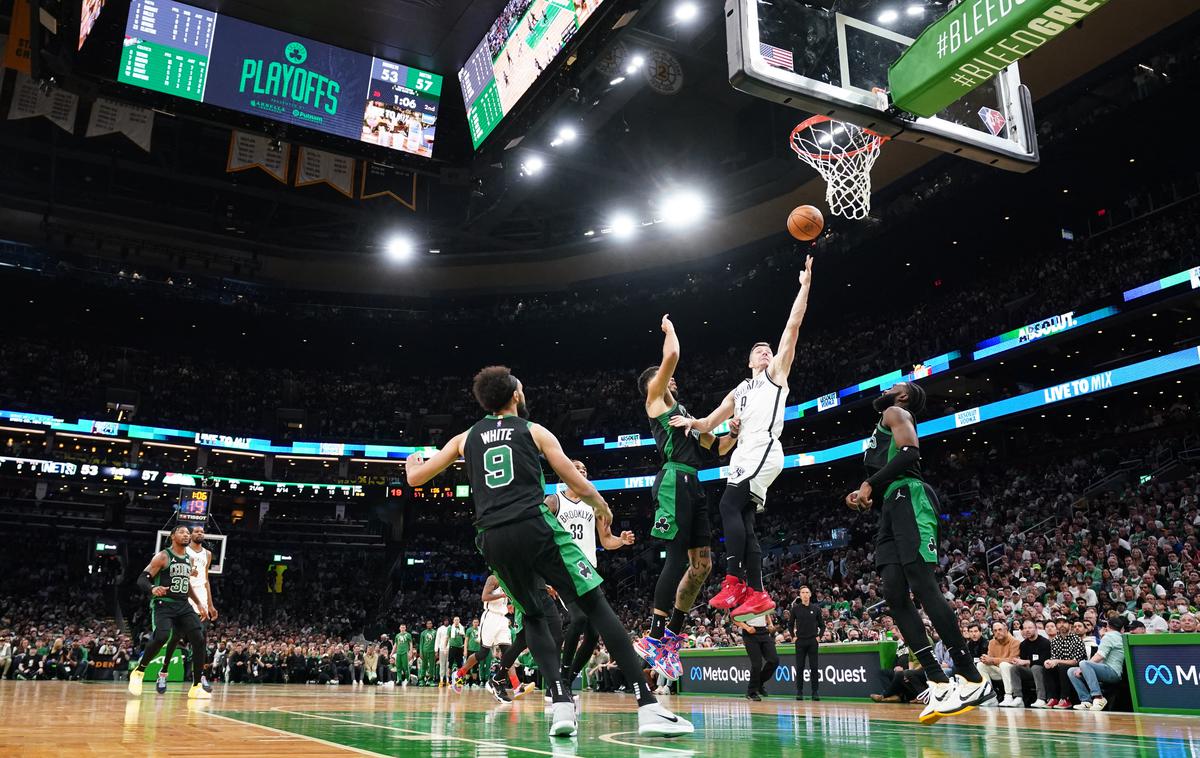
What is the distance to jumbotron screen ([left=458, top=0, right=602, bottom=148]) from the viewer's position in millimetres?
13453

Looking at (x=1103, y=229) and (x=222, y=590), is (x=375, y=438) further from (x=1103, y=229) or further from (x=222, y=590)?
(x=1103, y=229)

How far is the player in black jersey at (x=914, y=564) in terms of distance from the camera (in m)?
5.44

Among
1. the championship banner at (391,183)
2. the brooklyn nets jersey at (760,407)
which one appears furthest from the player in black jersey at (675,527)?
the championship banner at (391,183)

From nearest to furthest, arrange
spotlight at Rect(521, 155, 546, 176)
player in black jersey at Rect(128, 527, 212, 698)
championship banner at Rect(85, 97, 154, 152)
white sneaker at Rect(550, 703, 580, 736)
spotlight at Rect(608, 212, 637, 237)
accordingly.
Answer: white sneaker at Rect(550, 703, 580, 736)
player in black jersey at Rect(128, 527, 212, 698)
championship banner at Rect(85, 97, 154, 152)
spotlight at Rect(521, 155, 546, 176)
spotlight at Rect(608, 212, 637, 237)

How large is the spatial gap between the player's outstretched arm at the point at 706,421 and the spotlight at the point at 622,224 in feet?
75.5

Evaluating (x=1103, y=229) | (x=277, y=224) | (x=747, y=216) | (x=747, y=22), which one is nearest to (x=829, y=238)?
(x=747, y=216)

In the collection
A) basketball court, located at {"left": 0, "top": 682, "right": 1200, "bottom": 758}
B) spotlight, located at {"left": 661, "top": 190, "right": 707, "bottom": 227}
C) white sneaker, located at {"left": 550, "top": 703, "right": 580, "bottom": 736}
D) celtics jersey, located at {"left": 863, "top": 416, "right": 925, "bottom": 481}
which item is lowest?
basketball court, located at {"left": 0, "top": 682, "right": 1200, "bottom": 758}

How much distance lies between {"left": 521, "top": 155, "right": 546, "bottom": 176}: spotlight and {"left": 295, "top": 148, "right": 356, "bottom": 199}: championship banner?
4496 mm

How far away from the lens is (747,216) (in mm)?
30469

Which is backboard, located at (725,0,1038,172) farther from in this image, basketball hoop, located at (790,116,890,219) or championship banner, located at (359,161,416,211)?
championship banner, located at (359,161,416,211)

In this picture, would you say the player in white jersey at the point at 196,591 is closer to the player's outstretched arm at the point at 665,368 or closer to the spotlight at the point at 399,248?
the player's outstretched arm at the point at 665,368

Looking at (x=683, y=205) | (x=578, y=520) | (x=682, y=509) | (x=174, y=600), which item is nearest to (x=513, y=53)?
(x=578, y=520)

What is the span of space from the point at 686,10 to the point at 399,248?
18065mm

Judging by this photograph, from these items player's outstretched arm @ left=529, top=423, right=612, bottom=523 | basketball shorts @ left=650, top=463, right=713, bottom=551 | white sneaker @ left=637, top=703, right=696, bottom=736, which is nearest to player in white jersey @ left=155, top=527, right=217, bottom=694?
basketball shorts @ left=650, top=463, right=713, bottom=551
